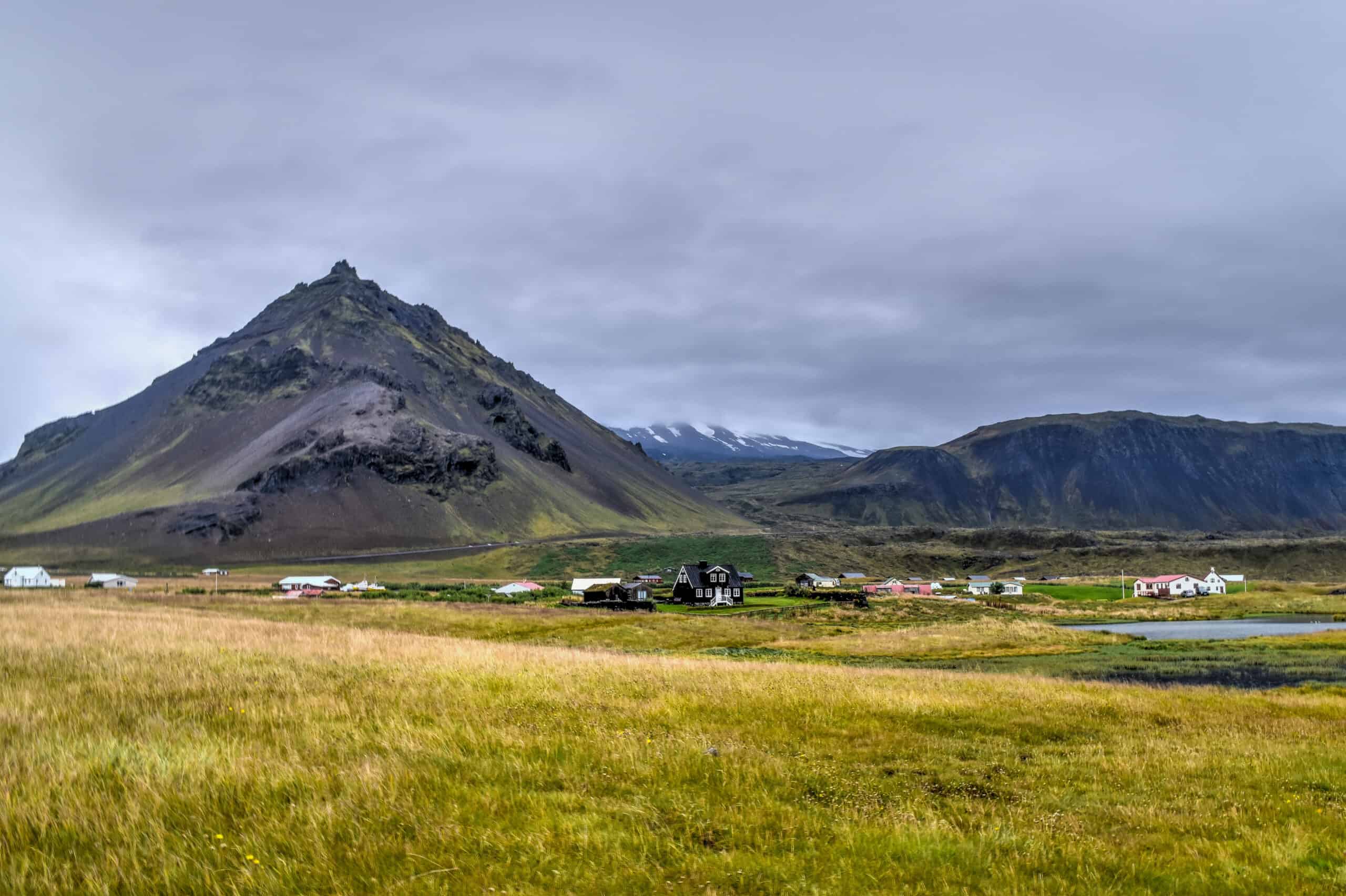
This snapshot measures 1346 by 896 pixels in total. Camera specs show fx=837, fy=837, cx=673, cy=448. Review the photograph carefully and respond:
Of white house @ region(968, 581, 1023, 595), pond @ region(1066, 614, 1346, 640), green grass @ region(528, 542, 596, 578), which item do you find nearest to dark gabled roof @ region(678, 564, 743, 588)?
Result: pond @ region(1066, 614, 1346, 640)

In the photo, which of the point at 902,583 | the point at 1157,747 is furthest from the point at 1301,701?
the point at 902,583

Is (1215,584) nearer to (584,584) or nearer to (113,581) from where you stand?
(584,584)

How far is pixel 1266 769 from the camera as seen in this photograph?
43.2 ft

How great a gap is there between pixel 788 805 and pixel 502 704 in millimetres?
6165

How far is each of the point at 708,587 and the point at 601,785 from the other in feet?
357

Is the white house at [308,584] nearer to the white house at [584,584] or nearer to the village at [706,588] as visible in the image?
the village at [706,588]

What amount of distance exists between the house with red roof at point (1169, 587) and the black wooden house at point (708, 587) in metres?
74.8

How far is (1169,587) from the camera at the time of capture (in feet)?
478

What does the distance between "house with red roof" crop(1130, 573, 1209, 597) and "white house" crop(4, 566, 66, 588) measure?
556 ft

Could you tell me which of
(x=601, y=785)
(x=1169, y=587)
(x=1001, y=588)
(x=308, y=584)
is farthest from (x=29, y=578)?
(x=1169, y=587)

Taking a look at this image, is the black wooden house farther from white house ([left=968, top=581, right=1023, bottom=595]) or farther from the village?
white house ([left=968, top=581, right=1023, bottom=595])

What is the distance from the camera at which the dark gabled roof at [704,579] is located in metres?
117

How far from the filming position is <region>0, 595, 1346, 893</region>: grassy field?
727 centimetres

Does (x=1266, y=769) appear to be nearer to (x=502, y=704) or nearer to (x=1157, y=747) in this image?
(x=1157, y=747)
